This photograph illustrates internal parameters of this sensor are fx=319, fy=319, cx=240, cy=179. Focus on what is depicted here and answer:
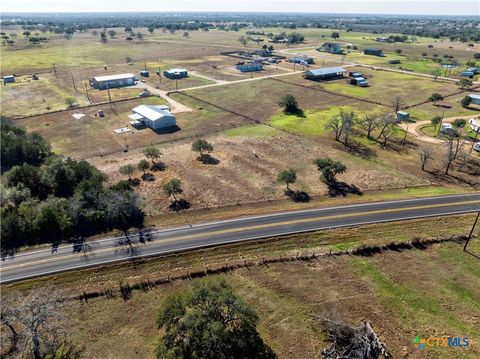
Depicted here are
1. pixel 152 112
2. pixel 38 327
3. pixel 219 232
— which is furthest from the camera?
pixel 152 112

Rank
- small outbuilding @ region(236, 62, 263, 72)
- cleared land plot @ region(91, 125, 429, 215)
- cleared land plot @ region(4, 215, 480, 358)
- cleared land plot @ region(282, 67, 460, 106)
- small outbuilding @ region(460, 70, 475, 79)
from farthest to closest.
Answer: small outbuilding @ region(236, 62, 263, 72), small outbuilding @ region(460, 70, 475, 79), cleared land plot @ region(282, 67, 460, 106), cleared land plot @ region(91, 125, 429, 215), cleared land plot @ region(4, 215, 480, 358)

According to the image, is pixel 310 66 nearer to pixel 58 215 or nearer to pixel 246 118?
pixel 246 118

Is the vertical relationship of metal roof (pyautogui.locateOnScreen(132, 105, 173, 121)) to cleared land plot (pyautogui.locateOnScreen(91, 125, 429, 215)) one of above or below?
above

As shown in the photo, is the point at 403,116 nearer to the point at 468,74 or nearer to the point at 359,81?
the point at 359,81

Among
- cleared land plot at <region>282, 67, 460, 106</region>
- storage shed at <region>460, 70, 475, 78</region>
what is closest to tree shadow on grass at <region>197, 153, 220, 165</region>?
cleared land plot at <region>282, 67, 460, 106</region>

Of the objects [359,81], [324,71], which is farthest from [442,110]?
[324,71]

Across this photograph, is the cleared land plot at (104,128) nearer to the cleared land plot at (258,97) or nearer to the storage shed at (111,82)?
the cleared land plot at (258,97)

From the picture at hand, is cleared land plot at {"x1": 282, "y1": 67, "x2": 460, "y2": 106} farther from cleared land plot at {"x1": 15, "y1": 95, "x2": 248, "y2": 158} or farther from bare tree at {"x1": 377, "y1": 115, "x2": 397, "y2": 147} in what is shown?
cleared land plot at {"x1": 15, "y1": 95, "x2": 248, "y2": 158}
